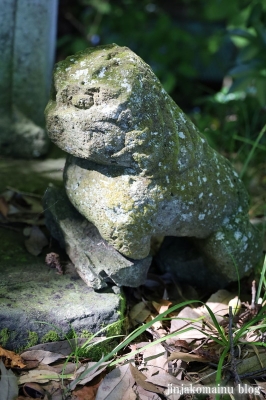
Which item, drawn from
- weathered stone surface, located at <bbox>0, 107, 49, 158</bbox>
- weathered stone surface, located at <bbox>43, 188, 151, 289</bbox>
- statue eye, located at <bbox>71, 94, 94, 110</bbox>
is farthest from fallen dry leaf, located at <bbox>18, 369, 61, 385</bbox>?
weathered stone surface, located at <bbox>0, 107, 49, 158</bbox>

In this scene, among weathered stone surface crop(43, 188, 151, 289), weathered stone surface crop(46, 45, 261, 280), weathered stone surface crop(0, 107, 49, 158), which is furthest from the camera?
weathered stone surface crop(0, 107, 49, 158)

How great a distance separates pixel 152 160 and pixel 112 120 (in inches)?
7.9

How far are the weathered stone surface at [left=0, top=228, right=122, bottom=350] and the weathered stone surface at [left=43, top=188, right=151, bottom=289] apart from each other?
0.20 ft

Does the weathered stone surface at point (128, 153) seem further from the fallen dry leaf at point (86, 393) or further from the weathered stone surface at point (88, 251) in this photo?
the fallen dry leaf at point (86, 393)

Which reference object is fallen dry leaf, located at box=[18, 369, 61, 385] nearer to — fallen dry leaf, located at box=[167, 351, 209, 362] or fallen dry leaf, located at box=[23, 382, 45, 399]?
fallen dry leaf, located at box=[23, 382, 45, 399]

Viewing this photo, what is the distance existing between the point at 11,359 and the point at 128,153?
2.72 feet

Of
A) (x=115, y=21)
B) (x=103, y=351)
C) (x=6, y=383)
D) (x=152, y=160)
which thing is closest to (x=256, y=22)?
(x=115, y=21)

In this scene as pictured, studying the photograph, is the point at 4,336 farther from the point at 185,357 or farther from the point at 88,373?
the point at 185,357

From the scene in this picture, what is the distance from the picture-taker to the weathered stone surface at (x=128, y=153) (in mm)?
1671

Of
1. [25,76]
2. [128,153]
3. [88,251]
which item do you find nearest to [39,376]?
[88,251]

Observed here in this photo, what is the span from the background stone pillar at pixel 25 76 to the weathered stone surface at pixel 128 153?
1.05 meters

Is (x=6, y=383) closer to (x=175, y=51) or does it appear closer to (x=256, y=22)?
(x=256, y=22)

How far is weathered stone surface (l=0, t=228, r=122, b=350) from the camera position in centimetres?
175

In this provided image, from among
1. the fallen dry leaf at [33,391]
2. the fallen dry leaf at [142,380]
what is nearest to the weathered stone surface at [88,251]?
the fallen dry leaf at [142,380]
